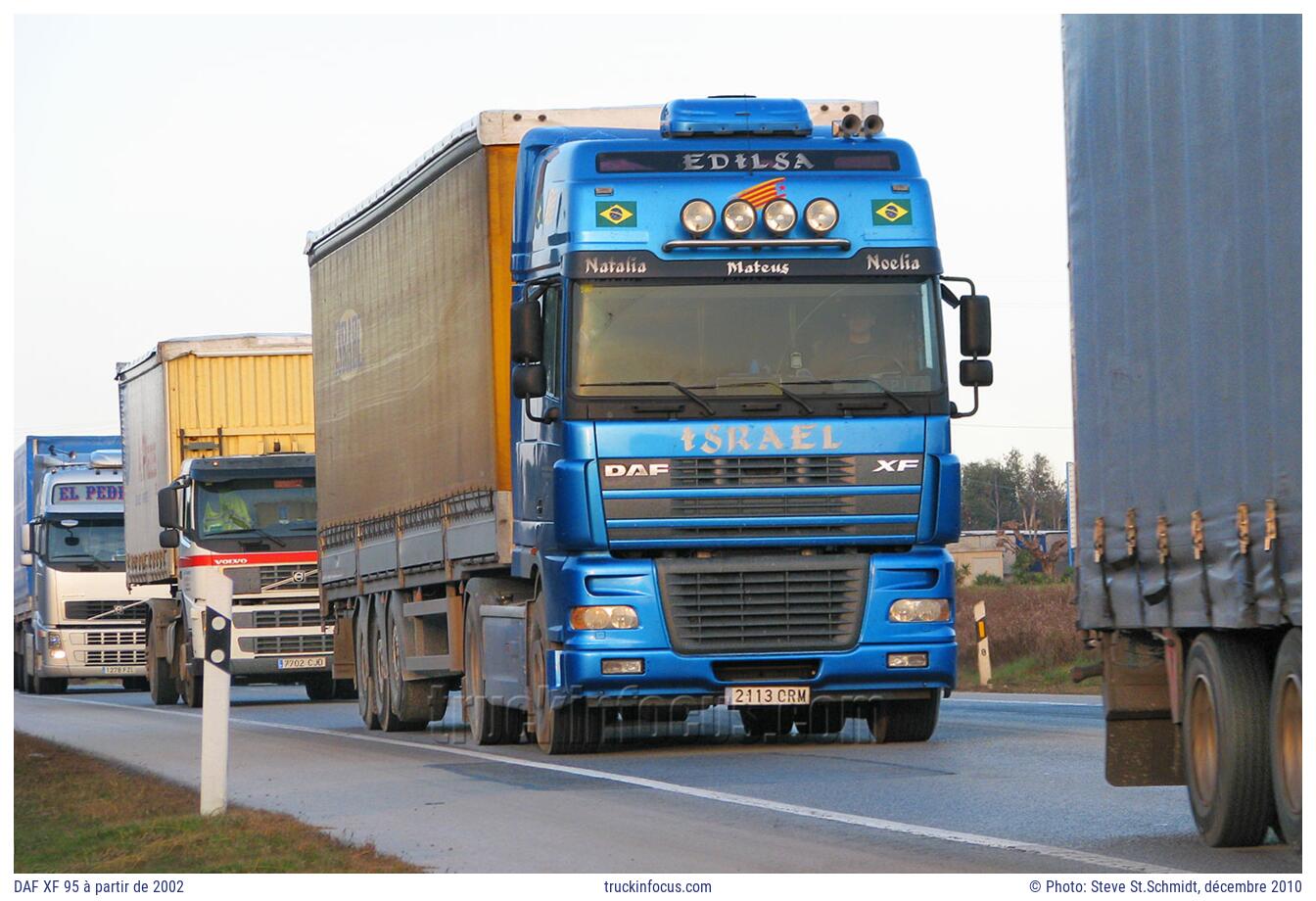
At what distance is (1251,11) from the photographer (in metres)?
8.86

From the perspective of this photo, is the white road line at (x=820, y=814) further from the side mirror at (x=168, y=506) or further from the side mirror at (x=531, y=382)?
the side mirror at (x=168, y=506)

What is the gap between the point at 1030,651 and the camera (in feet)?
117

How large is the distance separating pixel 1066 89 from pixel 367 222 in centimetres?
1083

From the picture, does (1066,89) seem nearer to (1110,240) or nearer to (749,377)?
(1110,240)

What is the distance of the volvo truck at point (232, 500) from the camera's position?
95.0 feet

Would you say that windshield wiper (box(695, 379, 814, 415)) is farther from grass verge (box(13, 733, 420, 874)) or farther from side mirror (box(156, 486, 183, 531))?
side mirror (box(156, 486, 183, 531))

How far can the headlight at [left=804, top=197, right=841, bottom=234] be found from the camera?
1588cm

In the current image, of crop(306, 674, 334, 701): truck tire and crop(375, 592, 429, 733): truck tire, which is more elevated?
crop(375, 592, 429, 733): truck tire

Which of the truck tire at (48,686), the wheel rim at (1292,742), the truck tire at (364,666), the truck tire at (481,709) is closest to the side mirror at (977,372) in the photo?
the truck tire at (481,709)

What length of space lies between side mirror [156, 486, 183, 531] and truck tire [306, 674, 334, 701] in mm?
3494

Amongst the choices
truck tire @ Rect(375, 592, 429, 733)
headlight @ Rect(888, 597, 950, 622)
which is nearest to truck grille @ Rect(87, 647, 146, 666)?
truck tire @ Rect(375, 592, 429, 733)

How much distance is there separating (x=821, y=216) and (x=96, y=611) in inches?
957

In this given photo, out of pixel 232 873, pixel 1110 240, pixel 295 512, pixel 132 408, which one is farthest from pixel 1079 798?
pixel 132 408

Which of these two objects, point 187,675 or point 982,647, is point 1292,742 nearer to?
point 982,647
